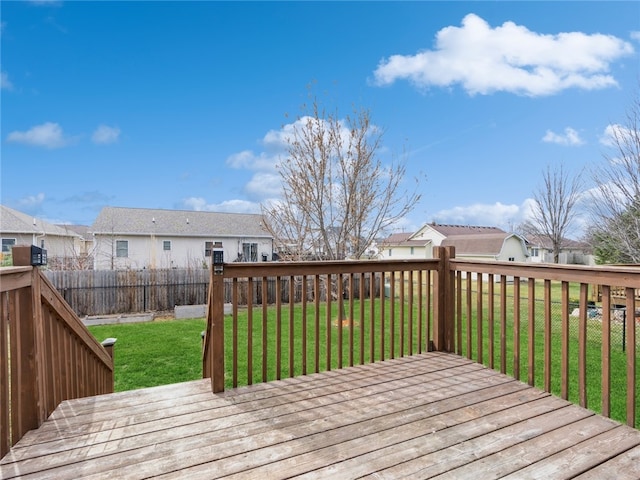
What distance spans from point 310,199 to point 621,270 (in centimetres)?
565

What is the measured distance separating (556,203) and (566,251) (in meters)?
9.79

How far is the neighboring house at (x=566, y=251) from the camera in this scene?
718 inches

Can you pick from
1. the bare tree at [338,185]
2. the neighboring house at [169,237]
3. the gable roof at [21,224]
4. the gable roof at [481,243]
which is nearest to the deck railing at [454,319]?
the bare tree at [338,185]

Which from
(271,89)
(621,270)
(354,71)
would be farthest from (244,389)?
(271,89)

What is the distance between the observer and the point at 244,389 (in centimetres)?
261

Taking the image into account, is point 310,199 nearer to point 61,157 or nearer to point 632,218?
point 632,218

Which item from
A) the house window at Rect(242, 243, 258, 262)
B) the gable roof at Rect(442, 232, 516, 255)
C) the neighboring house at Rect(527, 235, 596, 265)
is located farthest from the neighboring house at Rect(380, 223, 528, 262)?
the house window at Rect(242, 243, 258, 262)

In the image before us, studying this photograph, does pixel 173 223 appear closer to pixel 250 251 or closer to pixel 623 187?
pixel 250 251

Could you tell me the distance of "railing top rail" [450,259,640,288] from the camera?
2.05 meters

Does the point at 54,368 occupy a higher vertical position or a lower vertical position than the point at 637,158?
lower

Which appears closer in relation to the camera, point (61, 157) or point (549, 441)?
point (549, 441)

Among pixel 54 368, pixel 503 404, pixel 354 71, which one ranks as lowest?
pixel 503 404

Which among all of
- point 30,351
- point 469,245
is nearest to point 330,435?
point 30,351

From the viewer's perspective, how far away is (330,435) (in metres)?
1.93
